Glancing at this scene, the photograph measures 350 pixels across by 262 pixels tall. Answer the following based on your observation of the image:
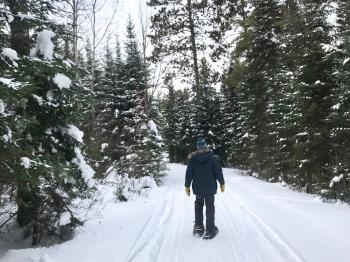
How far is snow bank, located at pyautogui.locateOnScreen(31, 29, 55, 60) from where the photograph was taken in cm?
Result: 865

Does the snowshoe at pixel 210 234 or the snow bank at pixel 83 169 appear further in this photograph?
the snow bank at pixel 83 169

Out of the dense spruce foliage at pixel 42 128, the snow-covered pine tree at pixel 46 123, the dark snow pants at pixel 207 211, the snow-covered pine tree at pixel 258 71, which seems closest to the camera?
the dense spruce foliage at pixel 42 128

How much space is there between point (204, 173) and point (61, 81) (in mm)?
3717

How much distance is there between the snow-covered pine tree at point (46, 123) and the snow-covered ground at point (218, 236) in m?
0.86

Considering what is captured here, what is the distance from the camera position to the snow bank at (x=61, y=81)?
28.1 ft

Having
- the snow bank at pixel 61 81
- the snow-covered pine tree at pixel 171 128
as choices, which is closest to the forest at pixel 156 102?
the snow bank at pixel 61 81

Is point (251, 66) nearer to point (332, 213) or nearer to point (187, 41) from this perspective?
point (187, 41)

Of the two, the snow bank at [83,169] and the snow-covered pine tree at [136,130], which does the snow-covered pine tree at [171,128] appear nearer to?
the snow-covered pine tree at [136,130]

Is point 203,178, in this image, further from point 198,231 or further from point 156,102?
point 156,102

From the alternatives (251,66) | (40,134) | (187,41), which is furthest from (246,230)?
(187,41)

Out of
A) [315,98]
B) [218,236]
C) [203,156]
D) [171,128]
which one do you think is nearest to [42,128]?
[203,156]

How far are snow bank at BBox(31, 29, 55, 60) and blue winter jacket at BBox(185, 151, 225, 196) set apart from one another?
385 cm

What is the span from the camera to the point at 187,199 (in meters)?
15.0

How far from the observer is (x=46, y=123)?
8883 millimetres
